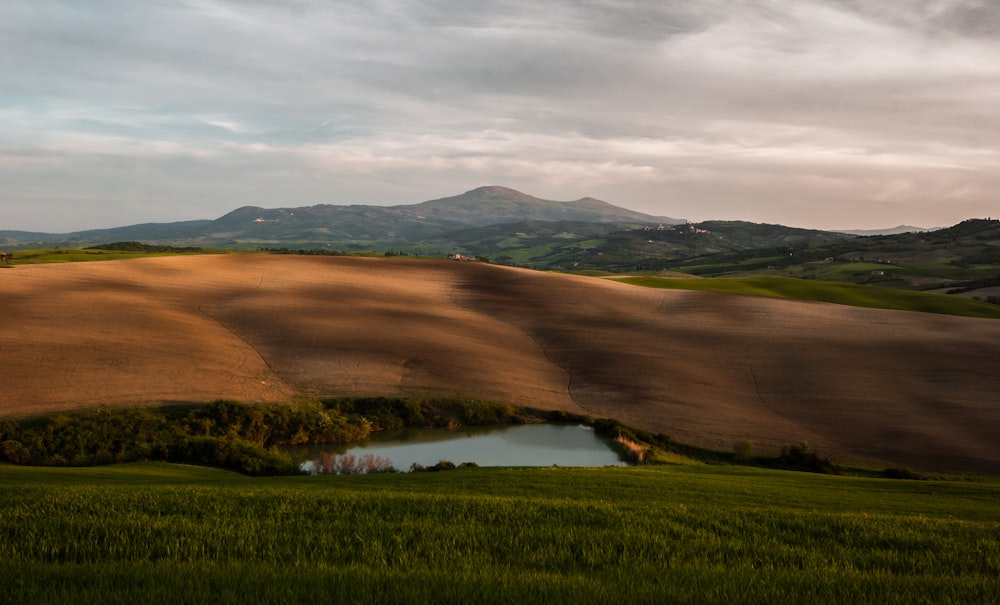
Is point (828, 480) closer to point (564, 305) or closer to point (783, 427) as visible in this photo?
point (783, 427)

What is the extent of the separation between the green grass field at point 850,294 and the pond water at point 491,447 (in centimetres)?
6111

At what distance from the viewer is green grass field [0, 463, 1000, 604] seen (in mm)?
6828

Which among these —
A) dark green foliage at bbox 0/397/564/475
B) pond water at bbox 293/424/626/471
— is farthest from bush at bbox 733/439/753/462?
dark green foliage at bbox 0/397/564/475

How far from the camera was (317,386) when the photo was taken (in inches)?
1769

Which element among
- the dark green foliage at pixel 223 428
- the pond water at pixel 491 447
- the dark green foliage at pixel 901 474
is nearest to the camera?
the dark green foliage at pixel 223 428

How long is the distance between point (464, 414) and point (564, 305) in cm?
3389

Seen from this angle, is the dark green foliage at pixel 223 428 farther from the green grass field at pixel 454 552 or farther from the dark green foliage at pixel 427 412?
the green grass field at pixel 454 552

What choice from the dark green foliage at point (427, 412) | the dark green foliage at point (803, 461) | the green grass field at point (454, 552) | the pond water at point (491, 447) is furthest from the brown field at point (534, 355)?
the green grass field at point (454, 552)

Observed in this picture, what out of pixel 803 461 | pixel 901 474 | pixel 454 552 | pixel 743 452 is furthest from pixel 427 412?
pixel 454 552

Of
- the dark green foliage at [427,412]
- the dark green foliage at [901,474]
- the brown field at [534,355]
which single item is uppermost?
the brown field at [534,355]

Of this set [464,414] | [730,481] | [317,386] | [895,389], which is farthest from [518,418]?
[895,389]

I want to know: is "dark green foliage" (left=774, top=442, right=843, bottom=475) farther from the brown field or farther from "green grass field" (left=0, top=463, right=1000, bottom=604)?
"green grass field" (left=0, top=463, right=1000, bottom=604)

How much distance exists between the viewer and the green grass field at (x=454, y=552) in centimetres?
683

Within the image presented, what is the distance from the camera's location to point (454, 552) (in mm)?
8469
